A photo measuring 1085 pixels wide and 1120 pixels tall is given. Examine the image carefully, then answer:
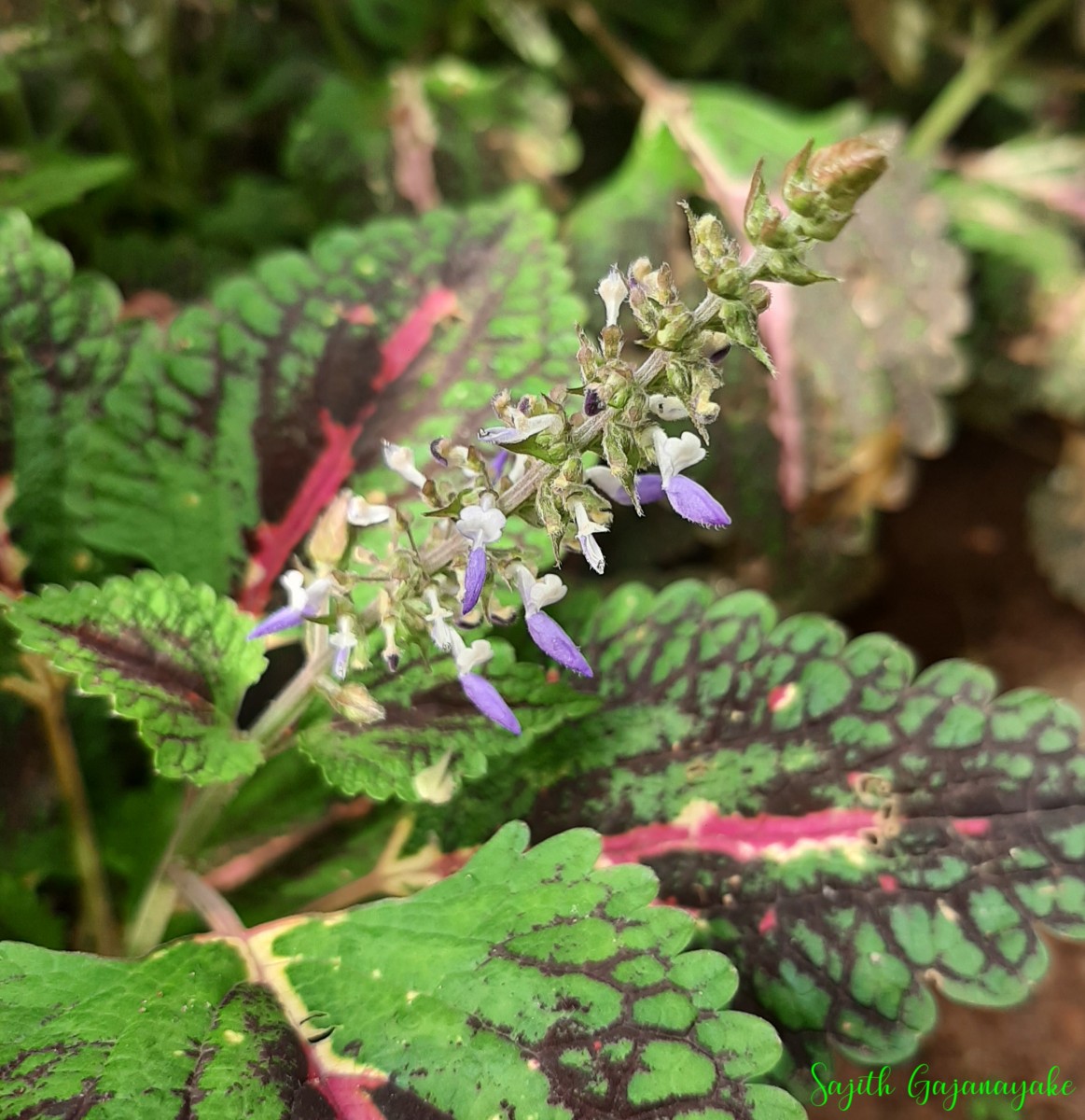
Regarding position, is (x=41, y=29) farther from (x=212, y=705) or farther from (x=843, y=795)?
(x=843, y=795)

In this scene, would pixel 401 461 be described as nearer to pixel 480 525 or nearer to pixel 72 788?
pixel 480 525

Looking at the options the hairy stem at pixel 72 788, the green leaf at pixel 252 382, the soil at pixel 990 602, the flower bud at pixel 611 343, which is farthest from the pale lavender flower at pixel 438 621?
the soil at pixel 990 602

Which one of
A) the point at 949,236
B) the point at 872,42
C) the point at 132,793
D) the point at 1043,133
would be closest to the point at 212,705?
the point at 132,793

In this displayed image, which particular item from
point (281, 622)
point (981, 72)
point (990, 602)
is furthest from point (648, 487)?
point (981, 72)

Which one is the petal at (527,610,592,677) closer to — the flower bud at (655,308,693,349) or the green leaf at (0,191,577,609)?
the flower bud at (655,308,693,349)

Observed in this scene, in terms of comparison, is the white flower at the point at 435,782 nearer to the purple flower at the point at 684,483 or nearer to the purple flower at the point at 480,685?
the purple flower at the point at 480,685

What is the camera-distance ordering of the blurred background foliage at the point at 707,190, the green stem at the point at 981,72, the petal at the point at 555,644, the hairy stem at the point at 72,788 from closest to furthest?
the petal at the point at 555,644
the hairy stem at the point at 72,788
the blurred background foliage at the point at 707,190
the green stem at the point at 981,72
